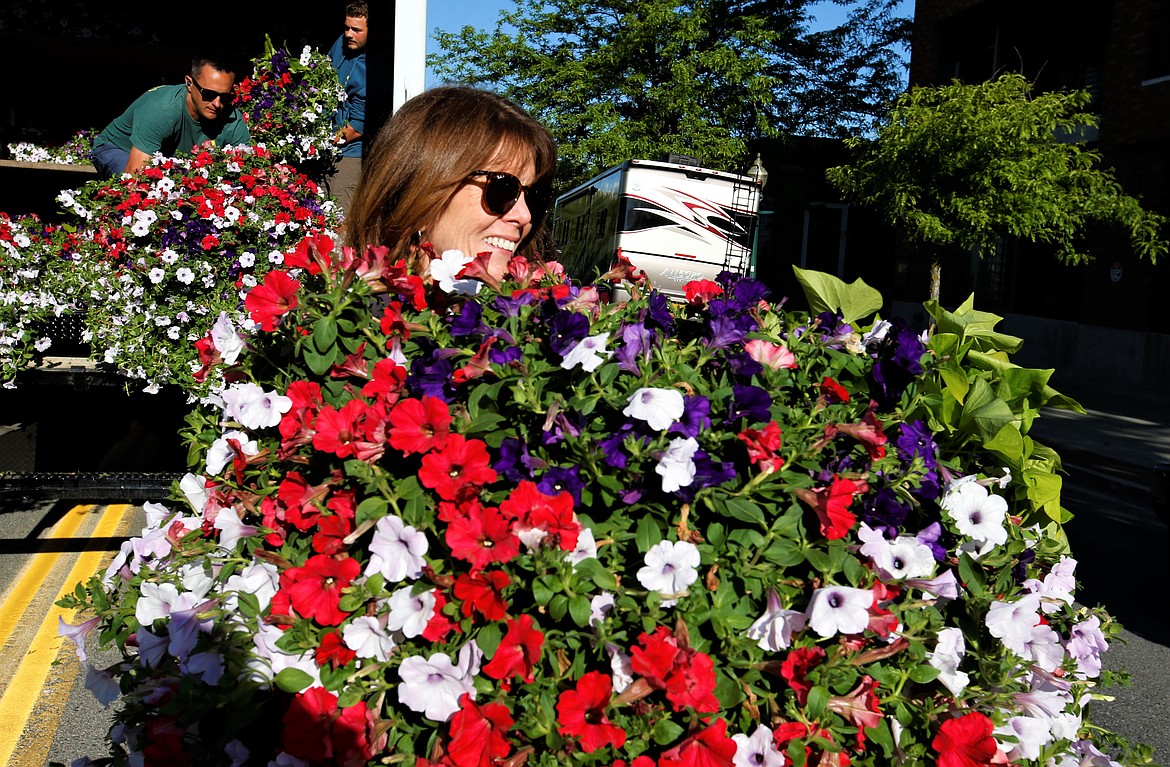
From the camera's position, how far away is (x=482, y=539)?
1.31 metres

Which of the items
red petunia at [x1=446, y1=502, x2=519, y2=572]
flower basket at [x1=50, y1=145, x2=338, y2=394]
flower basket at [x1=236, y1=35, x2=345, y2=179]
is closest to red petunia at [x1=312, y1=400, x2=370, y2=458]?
red petunia at [x1=446, y1=502, x2=519, y2=572]

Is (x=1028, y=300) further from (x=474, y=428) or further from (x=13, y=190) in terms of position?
(x=474, y=428)

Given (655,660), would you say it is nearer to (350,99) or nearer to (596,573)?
(596,573)

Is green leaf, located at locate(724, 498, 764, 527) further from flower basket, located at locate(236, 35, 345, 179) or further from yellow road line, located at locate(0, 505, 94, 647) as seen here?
yellow road line, located at locate(0, 505, 94, 647)

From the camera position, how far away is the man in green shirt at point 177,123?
15.8ft

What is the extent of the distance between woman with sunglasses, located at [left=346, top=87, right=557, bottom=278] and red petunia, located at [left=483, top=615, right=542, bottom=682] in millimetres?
1393

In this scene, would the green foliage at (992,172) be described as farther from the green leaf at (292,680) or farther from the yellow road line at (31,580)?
the green leaf at (292,680)

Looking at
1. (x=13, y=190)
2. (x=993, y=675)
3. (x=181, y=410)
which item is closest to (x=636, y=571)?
(x=993, y=675)

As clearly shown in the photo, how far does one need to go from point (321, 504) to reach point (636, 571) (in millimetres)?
483

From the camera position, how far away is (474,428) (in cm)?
138

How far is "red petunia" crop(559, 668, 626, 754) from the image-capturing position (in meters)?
1.25

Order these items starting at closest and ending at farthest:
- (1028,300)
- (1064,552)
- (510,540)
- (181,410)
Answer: (510,540), (1064,552), (181,410), (1028,300)

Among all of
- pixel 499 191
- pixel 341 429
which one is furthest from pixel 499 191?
pixel 341 429

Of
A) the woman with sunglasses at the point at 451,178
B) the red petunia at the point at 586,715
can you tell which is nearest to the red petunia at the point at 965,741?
the red petunia at the point at 586,715
